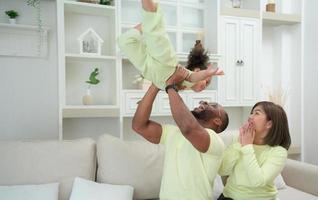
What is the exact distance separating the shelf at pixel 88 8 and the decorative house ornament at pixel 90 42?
7.5 inches

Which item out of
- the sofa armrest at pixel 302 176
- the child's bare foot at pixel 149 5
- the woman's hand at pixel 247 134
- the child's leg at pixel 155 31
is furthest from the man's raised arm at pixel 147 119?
the sofa armrest at pixel 302 176

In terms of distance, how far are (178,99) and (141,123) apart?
211 millimetres

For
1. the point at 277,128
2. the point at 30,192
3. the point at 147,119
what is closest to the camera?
the point at 147,119

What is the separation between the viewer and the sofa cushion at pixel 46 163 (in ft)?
6.17

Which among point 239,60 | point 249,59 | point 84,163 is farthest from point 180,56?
point 84,163

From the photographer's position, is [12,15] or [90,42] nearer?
[12,15]

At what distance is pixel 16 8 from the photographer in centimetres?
258

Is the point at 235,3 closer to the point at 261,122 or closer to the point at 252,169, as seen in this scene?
the point at 261,122

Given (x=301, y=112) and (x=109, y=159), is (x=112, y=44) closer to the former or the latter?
(x=109, y=159)

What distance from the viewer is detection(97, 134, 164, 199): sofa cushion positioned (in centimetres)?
203

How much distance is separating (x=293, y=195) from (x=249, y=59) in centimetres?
148

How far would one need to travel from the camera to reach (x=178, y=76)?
106 centimetres

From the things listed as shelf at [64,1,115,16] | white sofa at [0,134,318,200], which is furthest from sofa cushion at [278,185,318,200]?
shelf at [64,1,115,16]

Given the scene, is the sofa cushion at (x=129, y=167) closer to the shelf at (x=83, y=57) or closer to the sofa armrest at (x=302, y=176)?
the shelf at (x=83, y=57)
